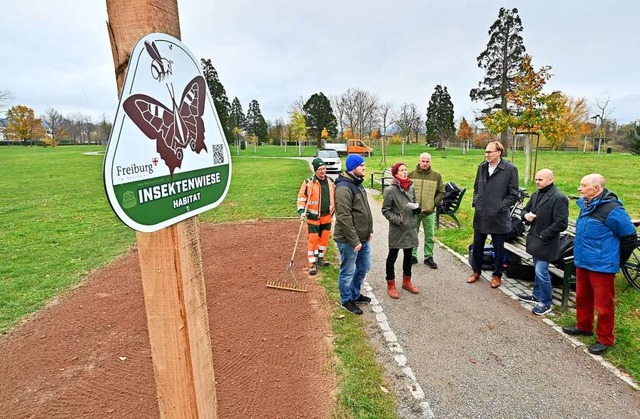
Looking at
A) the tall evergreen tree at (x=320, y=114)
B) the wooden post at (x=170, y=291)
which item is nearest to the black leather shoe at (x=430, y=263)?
the wooden post at (x=170, y=291)

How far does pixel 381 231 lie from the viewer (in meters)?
8.46

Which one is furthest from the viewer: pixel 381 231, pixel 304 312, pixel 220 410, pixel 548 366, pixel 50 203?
pixel 50 203

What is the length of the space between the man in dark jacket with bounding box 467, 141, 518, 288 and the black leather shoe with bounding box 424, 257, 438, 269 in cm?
99

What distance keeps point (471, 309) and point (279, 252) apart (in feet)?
11.9

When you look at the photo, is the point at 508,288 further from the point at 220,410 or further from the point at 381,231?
the point at 220,410

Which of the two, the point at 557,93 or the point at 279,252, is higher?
the point at 557,93

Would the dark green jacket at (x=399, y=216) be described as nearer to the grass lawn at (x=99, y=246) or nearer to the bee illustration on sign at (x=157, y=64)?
the grass lawn at (x=99, y=246)

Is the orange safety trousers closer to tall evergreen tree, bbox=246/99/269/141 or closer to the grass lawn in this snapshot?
the grass lawn

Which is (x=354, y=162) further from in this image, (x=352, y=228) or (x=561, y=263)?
(x=561, y=263)

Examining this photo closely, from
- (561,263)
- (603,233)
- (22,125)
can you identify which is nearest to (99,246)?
(561,263)

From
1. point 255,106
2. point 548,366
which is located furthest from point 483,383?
point 255,106

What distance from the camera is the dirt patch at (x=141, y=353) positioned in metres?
2.99

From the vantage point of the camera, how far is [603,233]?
3580mm

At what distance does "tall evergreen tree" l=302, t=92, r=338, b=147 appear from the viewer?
203ft
